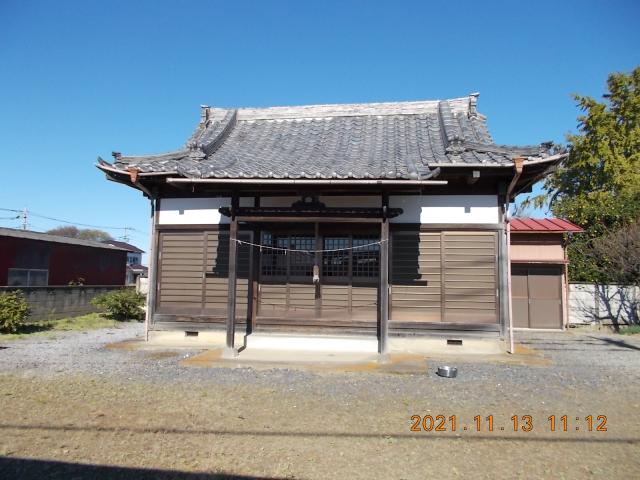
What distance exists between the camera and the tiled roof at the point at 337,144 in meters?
7.55

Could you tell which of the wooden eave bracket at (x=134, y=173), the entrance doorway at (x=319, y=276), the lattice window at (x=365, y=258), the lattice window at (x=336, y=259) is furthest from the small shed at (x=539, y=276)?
the wooden eave bracket at (x=134, y=173)

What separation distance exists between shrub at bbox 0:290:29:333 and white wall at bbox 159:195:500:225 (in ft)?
18.2

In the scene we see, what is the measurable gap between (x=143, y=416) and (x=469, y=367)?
5.06 metres

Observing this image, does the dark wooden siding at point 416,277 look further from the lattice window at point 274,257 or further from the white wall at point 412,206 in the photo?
the lattice window at point 274,257

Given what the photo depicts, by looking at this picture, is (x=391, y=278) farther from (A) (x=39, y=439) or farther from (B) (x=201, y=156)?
(A) (x=39, y=439)

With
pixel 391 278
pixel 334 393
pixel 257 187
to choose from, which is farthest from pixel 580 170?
pixel 334 393

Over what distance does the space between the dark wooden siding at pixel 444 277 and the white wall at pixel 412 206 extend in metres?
0.29

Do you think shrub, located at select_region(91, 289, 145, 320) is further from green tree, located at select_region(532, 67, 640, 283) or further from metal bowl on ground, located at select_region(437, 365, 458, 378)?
green tree, located at select_region(532, 67, 640, 283)

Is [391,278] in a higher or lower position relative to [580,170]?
lower

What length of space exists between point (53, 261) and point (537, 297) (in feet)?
61.8

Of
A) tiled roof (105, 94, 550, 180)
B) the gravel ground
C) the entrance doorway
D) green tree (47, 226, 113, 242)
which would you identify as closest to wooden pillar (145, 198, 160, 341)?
tiled roof (105, 94, 550, 180)

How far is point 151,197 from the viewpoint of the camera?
9258mm

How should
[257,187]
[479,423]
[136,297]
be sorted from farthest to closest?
[136,297] → [257,187] → [479,423]

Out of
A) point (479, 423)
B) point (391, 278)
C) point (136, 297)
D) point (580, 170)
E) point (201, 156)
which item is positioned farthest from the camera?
point (580, 170)
